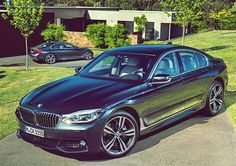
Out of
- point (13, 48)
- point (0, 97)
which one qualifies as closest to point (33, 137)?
point (0, 97)

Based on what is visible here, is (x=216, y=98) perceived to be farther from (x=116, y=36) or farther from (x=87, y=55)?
(x=116, y=36)

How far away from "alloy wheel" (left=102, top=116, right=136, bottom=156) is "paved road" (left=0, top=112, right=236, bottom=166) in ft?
0.50

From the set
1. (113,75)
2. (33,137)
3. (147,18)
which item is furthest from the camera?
(147,18)

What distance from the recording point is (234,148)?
6184 mm

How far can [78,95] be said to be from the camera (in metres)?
5.89

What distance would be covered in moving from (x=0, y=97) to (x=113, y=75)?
5.15 m

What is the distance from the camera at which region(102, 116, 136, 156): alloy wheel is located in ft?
18.8

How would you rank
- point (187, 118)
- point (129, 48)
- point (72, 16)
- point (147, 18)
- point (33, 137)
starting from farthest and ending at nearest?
point (147, 18) → point (72, 16) → point (187, 118) → point (129, 48) → point (33, 137)

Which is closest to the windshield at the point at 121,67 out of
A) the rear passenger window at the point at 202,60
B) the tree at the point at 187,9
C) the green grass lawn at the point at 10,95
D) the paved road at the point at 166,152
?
the paved road at the point at 166,152

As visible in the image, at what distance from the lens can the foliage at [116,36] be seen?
33969 mm

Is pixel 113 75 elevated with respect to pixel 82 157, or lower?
elevated

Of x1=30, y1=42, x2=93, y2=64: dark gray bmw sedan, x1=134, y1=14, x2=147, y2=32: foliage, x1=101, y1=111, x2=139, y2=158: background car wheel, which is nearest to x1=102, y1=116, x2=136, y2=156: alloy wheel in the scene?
x1=101, y1=111, x2=139, y2=158: background car wheel

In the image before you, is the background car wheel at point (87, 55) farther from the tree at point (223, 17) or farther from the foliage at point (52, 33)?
the tree at point (223, 17)

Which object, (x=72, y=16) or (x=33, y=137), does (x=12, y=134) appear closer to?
(x=33, y=137)
